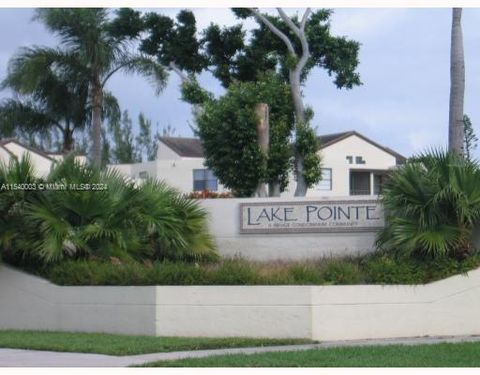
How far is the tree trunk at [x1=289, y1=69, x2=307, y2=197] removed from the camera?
2548cm

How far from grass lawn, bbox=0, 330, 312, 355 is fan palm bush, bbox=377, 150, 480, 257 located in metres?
3.10

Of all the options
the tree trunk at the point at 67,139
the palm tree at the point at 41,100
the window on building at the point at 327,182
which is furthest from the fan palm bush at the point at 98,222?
the window on building at the point at 327,182

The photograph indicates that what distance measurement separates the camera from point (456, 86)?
20688 millimetres

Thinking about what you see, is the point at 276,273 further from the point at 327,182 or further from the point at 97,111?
the point at 327,182

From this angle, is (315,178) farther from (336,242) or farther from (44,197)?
(44,197)

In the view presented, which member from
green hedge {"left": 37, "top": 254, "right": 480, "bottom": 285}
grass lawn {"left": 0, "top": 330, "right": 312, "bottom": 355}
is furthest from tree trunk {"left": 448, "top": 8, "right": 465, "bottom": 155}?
grass lawn {"left": 0, "top": 330, "right": 312, "bottom": 355}

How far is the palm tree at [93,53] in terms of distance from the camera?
1097 inches

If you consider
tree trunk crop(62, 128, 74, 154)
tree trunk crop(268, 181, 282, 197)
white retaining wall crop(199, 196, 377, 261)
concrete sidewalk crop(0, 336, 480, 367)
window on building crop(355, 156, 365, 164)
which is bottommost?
concrete sidewalk crop(0, 336, 480, 367)

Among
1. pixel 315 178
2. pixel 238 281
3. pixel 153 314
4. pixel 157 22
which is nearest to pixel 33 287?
pixel 153 314

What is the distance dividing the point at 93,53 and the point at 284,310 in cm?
1477

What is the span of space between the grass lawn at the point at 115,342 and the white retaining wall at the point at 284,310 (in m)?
0.53

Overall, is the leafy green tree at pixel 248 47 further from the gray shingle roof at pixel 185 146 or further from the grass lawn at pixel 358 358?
the gray shingle roof at pixel 185 146

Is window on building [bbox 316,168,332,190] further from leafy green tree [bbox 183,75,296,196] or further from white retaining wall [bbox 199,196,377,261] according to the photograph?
white retaining wall [bbox 199,196,377,261]

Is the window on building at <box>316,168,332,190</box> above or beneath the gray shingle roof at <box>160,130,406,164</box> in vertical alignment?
beneath
